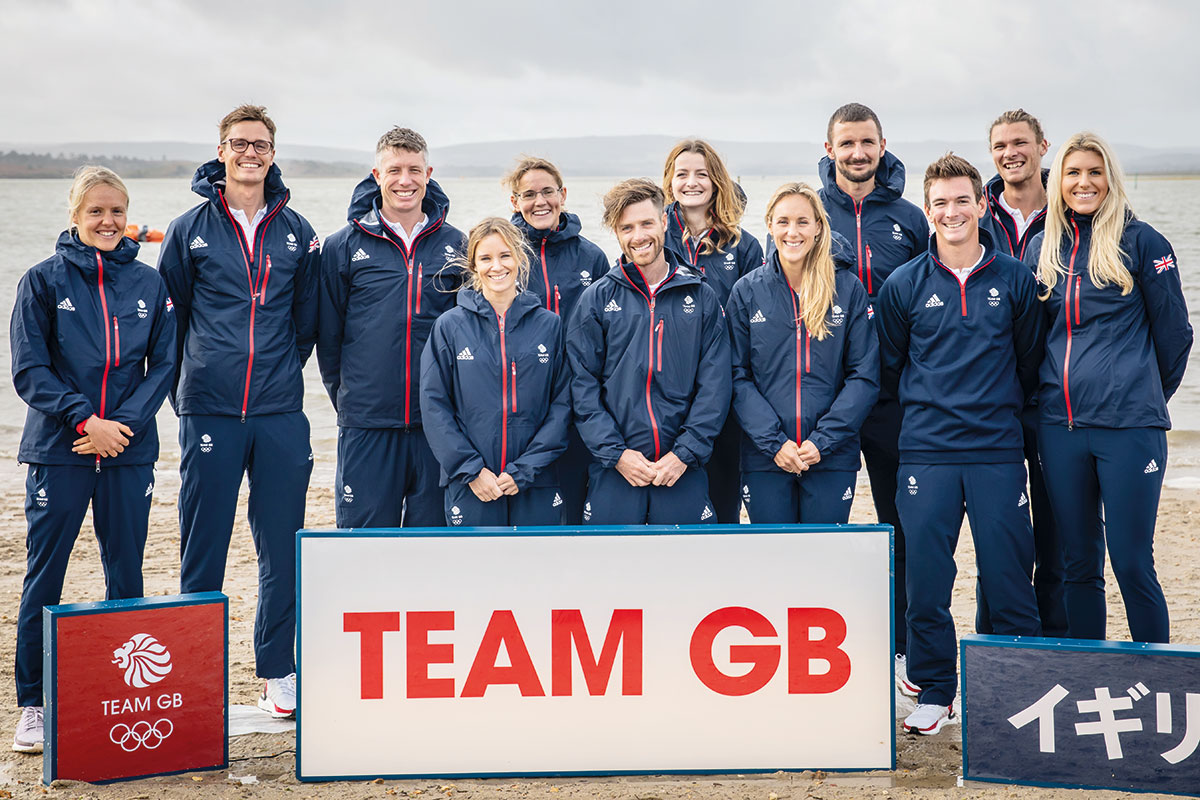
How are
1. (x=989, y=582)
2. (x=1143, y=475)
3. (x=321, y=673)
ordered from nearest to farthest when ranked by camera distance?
(x=321, y=673), (x=1143, y=475), (x=989, y=582)

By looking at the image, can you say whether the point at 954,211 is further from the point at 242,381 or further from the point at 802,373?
the point at 242,381

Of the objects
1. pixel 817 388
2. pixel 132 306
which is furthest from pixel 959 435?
pixel 132 306

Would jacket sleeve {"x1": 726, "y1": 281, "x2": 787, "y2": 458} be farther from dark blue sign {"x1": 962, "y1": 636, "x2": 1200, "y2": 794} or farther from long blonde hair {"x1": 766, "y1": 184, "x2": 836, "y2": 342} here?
dark blue sign {"x1": 962, "y1": 636, "x2": 1200, "y2": 794}

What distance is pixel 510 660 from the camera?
3504 millimetres

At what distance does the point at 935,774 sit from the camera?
3.61 meters

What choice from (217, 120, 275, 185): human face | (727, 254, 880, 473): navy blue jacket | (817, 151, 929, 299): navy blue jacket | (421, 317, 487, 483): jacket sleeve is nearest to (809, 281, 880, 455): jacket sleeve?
(727, 254, 880, 473): navy blue jacket

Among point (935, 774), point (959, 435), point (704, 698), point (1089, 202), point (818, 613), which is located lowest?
point (935, 774)

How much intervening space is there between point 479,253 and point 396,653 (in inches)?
62.3

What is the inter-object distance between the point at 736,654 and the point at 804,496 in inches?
31.8

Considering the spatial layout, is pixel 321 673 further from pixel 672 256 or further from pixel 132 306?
pixel 672 256

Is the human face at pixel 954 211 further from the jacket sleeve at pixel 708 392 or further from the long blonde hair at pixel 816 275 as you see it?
the jacket sleeve at pixel 708 392

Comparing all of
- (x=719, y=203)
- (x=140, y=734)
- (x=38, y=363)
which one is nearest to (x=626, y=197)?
(x=719, y=203)

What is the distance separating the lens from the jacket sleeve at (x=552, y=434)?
12.9 feet

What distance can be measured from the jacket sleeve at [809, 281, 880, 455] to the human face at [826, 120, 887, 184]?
714 mm
